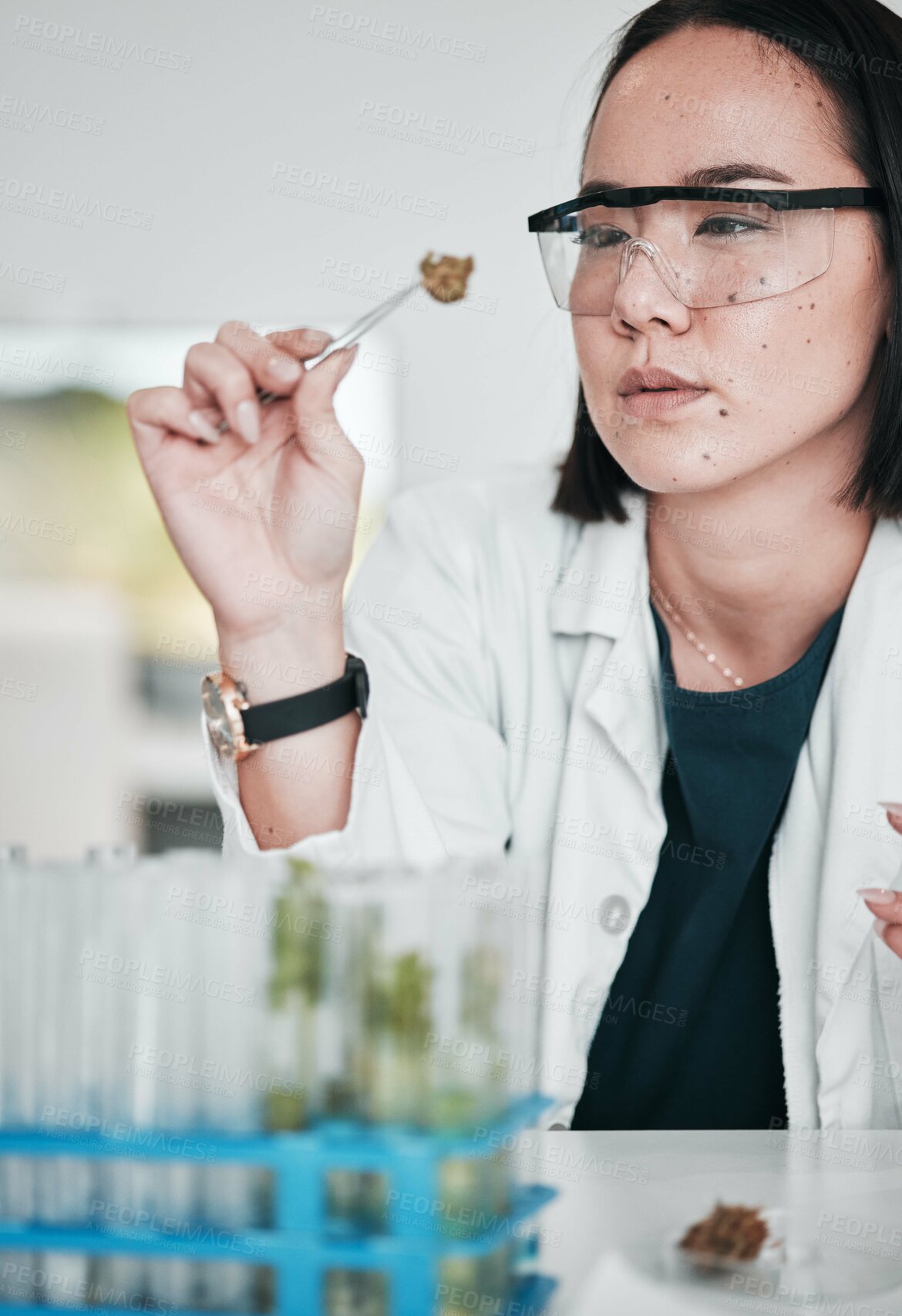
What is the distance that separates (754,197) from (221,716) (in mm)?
678

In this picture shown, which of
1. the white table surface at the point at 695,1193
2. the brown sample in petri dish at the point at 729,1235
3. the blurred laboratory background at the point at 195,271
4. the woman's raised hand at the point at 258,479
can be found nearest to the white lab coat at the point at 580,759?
the woman's raised hand at the point at 258,479

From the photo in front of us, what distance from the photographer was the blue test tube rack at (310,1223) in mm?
479

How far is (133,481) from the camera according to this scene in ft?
13.3

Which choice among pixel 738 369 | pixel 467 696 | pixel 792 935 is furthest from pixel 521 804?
pixel 738 369

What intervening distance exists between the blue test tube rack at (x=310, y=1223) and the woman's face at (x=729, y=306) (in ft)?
2.60

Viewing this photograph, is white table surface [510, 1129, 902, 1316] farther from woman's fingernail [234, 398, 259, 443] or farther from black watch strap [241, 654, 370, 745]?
woman's fingernail [234, 398, 259, 443]

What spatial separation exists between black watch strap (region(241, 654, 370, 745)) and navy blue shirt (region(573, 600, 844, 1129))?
15.5 inches

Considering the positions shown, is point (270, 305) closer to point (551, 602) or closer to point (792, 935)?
point (551, 602)

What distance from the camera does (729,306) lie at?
1.12 metres

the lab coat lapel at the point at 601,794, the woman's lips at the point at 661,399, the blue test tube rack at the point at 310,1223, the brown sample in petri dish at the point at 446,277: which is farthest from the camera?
the lab coat lapel at the point at 601,794

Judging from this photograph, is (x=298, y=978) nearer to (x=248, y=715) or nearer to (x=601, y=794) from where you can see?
(x=248, y=715)

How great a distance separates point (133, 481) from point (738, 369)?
3225 millimetres

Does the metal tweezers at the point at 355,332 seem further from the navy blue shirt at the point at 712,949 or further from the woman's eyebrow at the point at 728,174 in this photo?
the navy blue shirt at the point at 712,949

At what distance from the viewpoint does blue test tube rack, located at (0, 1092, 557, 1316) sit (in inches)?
18.9
